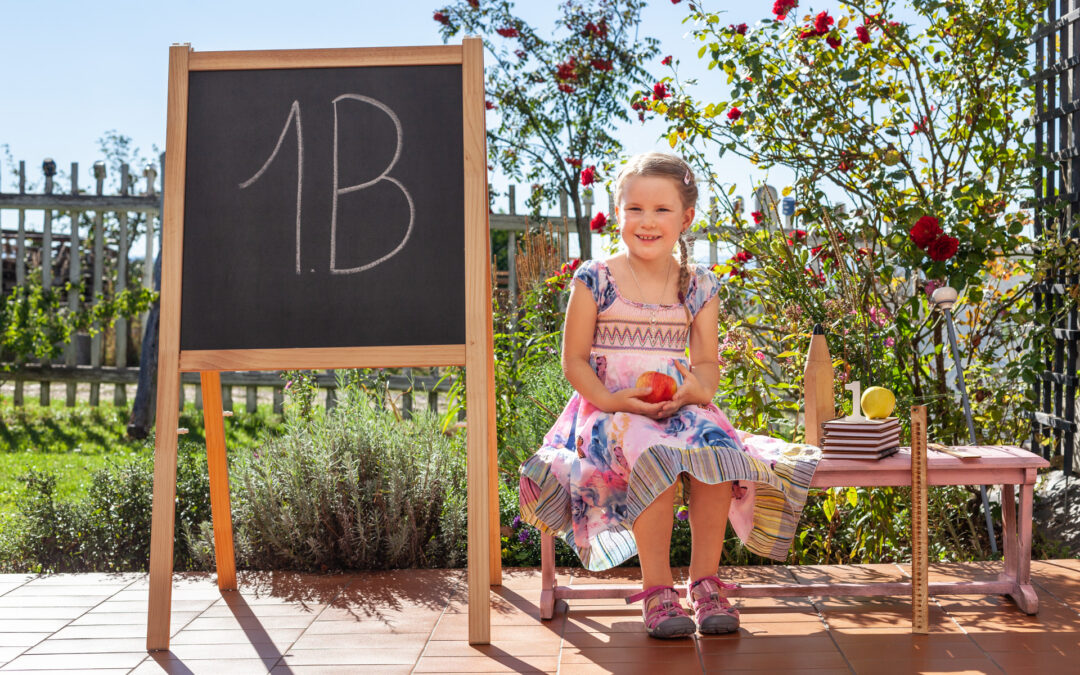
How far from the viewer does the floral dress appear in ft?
7.98

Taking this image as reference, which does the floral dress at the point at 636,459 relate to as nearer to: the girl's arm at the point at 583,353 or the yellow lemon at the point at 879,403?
the girl's arm at the point at 583,353

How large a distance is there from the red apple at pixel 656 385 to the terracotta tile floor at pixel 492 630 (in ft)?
2.07

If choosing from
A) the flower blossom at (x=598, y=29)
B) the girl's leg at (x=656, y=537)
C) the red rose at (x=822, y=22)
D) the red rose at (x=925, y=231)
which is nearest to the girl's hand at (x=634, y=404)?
the girl's leg at (x=656, y=537)

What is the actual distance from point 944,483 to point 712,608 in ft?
2.33

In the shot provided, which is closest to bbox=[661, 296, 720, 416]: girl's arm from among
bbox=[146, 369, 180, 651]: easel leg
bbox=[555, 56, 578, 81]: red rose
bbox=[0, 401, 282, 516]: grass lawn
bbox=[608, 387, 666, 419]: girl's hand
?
bbox=[608, 387, 666, 419]: girl's hand

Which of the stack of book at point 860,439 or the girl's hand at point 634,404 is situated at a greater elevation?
the girl's hand at point 634,404

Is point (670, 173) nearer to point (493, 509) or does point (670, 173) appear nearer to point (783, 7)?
point (493, 509)

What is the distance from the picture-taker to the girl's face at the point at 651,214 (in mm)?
2648

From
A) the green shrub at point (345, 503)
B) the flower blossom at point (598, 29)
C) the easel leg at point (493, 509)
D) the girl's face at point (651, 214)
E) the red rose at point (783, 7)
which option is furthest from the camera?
the flower blossom at point (598, 29)

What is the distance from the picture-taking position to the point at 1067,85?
387cm

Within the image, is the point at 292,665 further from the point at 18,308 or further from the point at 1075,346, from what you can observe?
the point at 18,308

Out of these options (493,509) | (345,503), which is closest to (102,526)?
(345,503)

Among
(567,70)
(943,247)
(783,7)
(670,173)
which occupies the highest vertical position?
(567,70)

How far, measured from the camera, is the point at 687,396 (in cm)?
263
